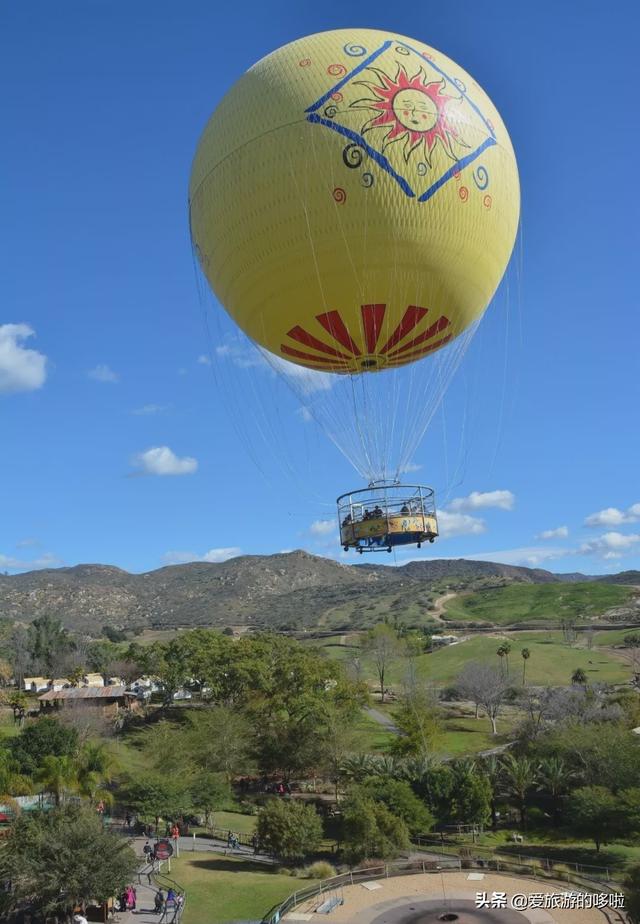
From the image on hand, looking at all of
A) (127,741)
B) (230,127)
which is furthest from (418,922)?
(127,741)

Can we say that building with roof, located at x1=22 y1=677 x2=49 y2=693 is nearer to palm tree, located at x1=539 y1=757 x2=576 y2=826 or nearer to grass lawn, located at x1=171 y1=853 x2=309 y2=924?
grass lawn, located at x1=171 y1=853 x2=309 y2=924

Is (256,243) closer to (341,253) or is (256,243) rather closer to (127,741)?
(341,253)

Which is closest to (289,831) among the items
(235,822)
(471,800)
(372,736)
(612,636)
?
(471,800)

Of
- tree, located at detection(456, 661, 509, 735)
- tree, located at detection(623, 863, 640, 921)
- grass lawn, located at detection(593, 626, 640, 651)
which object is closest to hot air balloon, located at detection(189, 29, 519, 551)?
tree, located at detection(623, 863, 640, 921)

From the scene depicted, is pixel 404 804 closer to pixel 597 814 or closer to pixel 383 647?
pixel 597 814

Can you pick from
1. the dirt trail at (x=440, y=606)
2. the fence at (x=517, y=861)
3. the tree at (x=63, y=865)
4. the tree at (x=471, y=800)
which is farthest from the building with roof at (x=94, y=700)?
Answer: the dirt trail at (x=440, y=606)

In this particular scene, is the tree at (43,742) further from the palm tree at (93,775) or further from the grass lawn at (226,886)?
the grass lawn at (226,886)
